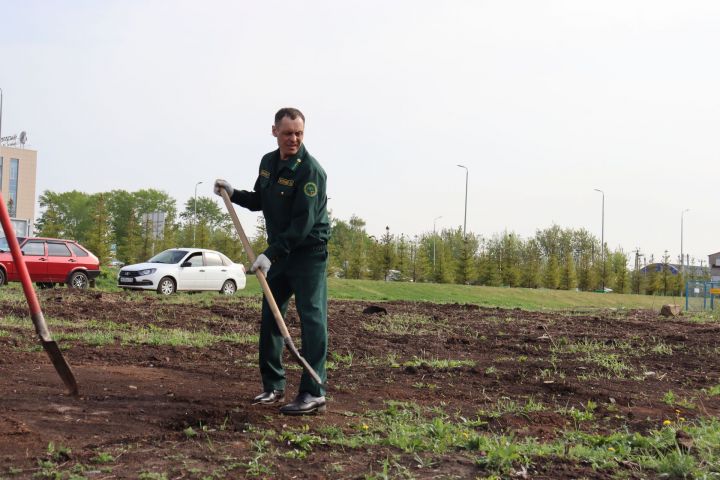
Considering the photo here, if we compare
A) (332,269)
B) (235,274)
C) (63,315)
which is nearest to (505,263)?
(332,269)

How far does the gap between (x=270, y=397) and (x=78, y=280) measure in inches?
672

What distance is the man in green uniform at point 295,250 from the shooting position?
482 centimetres

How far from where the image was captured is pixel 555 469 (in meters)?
3.63

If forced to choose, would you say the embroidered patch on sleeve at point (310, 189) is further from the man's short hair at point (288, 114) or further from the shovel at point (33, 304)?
the shovel at point (33, 304)

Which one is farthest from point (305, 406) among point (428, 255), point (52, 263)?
point (428, 255)

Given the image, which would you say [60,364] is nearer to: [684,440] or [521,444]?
[521,444]

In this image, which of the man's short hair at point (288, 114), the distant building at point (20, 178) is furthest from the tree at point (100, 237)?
the distant building at point (20, 178)

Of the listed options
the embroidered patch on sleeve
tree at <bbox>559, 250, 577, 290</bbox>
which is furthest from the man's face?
tree at <bbox>559, 250, 577, 290</bbox>

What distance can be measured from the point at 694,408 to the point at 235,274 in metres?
18.3

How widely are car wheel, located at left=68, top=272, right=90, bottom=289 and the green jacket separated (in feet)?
55.3

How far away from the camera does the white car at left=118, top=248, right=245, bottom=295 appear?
2052 cm

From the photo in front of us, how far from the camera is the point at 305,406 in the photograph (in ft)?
15.5

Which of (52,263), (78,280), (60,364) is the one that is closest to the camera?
(60,364)

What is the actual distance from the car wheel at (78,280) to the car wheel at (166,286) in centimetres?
209
